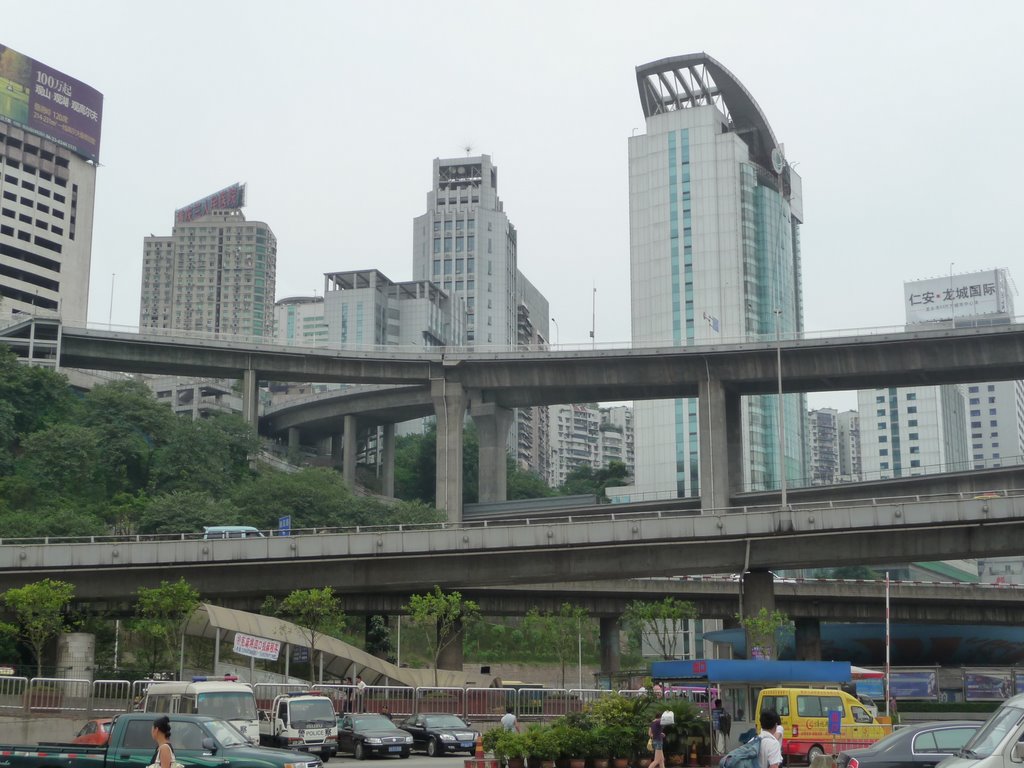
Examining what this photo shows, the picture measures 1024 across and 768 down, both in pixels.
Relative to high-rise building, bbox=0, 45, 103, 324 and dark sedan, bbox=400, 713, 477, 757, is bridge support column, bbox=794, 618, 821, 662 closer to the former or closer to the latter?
dark sedan, bbox=400, 713, 477, 757

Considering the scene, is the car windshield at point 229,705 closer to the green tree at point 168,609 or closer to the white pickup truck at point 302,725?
the white pickup truck at point 302,725

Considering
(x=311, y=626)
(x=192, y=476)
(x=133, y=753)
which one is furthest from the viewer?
(x=192, y=476)

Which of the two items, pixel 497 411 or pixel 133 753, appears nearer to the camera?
pixel 133 753

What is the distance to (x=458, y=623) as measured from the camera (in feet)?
236

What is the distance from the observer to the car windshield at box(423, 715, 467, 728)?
1590 inches

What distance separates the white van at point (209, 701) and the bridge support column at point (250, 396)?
8417 cm

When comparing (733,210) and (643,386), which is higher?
(733,210)

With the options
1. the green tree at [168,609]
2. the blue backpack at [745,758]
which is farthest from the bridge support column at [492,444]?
the blue backpack at [745,758]

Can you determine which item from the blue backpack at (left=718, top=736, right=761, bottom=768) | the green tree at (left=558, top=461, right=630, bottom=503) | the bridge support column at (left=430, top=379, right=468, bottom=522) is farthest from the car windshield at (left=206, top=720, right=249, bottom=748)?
the green tree at (left=558, top=461, right=630, bottom=503)

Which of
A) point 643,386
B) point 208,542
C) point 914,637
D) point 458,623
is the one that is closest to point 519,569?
point 458,623

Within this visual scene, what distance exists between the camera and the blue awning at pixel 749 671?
122 feet

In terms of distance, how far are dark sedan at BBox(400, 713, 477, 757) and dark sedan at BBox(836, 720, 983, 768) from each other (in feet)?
66.5

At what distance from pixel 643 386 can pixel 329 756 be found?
70320mm

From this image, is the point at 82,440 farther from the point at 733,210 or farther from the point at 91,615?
the point at 733,210
